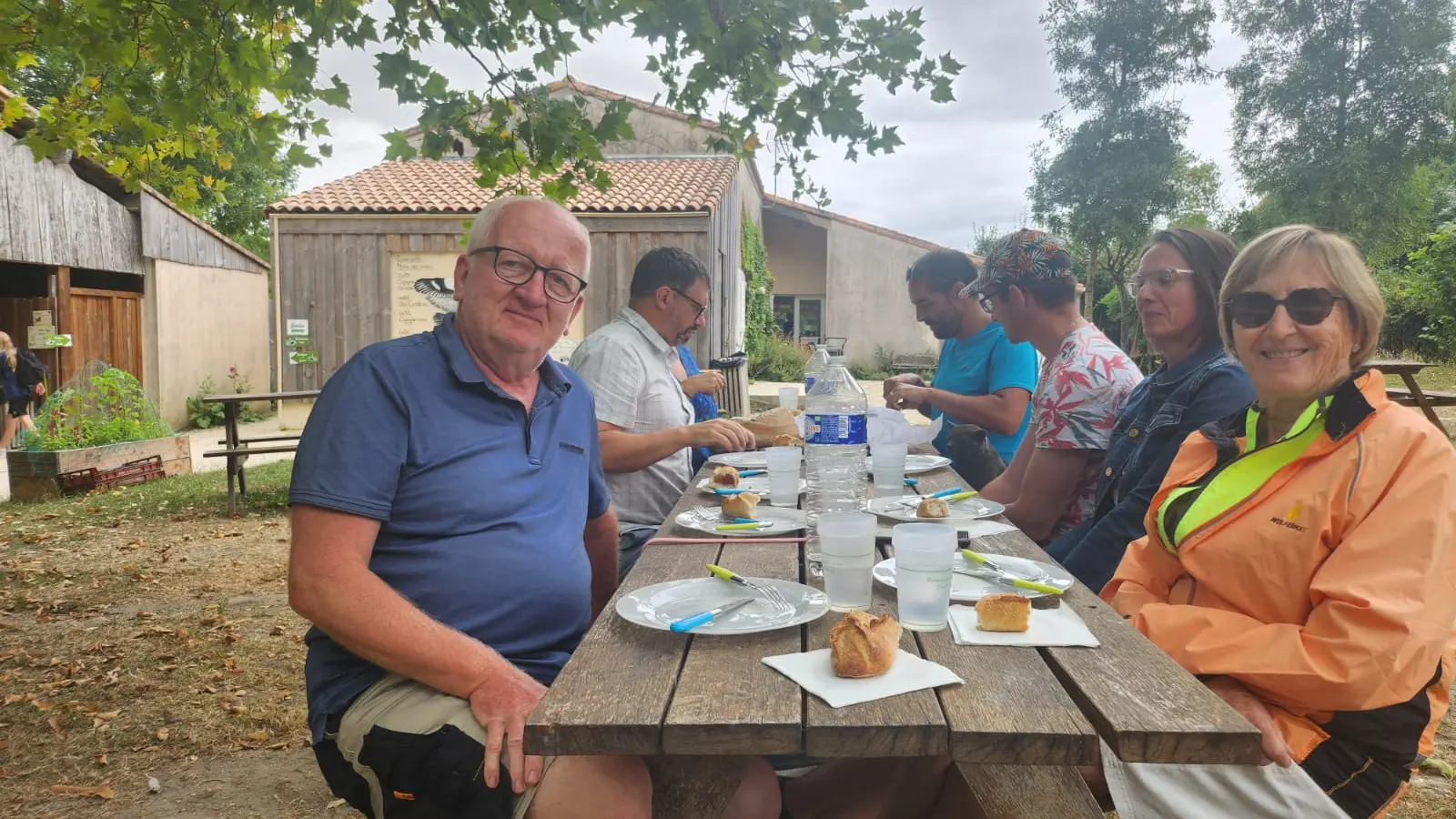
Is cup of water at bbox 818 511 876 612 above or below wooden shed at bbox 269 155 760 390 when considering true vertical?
below

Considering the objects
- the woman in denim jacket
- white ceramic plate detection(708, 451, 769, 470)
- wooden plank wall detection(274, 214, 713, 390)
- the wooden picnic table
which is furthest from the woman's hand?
wooden plank wall detection(274, 214, 713, 390)

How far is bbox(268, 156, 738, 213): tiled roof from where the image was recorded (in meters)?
14.3

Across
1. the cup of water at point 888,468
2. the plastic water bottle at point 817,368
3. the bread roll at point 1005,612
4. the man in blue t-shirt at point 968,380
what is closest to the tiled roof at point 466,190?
the plastic water bottle at point 817,368

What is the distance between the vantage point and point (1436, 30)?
21.2m

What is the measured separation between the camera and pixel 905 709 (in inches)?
51.9

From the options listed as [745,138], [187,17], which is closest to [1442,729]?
[745,138]

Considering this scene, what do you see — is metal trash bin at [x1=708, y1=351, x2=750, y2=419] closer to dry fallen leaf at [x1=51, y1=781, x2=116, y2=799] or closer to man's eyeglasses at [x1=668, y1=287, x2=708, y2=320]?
man's eyeglasses at [x1=668, y1=287, x2=708, y2=320]

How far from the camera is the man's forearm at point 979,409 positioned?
171 inches

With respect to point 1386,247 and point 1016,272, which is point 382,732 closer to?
point 1016,272

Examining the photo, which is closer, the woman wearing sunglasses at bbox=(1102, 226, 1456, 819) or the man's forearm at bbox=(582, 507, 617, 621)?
the woman wearing sunglasses at bbox=(1102, 226, 1456, 819)

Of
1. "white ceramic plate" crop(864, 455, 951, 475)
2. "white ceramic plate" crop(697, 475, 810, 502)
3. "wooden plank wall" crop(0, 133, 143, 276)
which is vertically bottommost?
"white ceramic plate" crop(697, 475, 810, 502)

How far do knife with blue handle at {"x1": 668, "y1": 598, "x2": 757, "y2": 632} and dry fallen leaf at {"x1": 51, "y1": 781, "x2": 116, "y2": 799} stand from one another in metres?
2.86

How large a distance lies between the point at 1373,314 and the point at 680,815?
5.88 ft

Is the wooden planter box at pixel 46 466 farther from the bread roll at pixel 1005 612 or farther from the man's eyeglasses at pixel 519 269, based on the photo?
the bread roll at pixel 1005 612
